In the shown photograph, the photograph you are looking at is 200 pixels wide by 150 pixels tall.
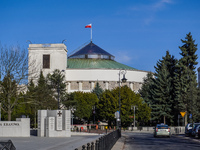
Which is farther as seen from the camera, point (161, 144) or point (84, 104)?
point (84, 104)

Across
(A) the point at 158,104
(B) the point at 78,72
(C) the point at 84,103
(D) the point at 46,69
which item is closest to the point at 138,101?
(A) the point at 158,104

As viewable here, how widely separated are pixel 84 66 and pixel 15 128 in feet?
391

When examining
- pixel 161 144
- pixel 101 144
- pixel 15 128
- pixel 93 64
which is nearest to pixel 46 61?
pixel 93 64

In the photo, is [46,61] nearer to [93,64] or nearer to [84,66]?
[84,66]

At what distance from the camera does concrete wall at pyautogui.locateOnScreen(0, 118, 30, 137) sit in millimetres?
39875

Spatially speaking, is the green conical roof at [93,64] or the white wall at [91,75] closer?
the white wall at [91,75]

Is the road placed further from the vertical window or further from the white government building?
the vertical window

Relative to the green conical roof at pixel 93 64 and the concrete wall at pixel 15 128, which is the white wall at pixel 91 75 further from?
the concrete wall at pixel 15 128

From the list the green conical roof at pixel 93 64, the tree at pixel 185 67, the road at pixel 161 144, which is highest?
the green conical roof at pixel 93 64

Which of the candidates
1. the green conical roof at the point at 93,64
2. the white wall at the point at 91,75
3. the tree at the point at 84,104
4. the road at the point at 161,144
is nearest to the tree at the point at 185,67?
the tree at the point at 84,104

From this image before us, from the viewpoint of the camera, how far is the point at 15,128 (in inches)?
1575

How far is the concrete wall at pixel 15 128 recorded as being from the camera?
131 ft

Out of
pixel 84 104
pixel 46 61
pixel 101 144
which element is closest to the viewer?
pixel 101 144

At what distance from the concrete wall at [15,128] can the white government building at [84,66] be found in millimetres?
76475
